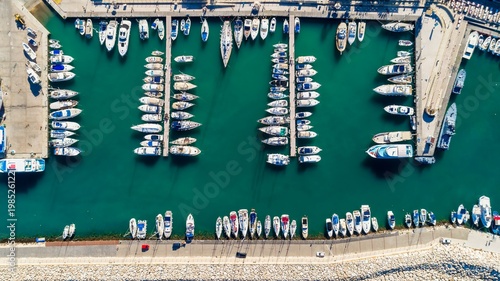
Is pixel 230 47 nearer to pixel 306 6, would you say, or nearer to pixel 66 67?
pixel 306 6

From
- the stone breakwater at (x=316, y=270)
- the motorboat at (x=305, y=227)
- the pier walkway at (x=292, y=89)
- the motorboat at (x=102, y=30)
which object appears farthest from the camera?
the motorboat at (x=102, y=30)

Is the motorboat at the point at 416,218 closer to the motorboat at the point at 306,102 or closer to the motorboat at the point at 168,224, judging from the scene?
the motorboat at the point at 306,102

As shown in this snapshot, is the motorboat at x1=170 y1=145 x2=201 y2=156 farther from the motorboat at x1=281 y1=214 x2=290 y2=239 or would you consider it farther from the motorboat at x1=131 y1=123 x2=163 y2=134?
the motorboat at x1=281 y1=214 x2=290 y2=239

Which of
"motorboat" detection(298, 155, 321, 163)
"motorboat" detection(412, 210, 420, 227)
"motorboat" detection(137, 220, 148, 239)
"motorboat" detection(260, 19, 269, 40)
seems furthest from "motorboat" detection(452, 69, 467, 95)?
"motorboat" detection(137, 220, 148, 239)

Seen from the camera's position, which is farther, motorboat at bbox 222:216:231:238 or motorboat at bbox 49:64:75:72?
motorboat at bbox 49:64:75:72

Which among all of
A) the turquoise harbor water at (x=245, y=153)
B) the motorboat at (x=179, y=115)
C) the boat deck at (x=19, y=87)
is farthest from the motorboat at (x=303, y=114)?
the boat deck at (x=19, y=87)
